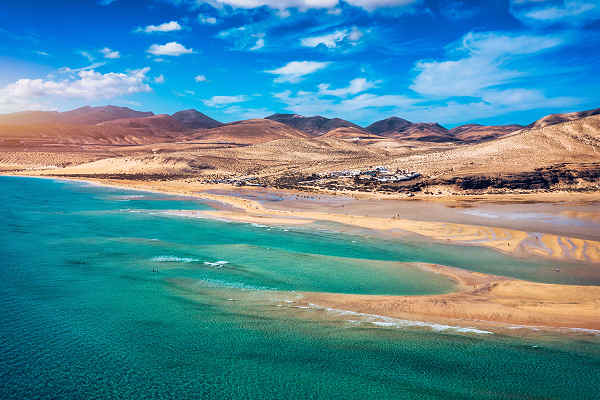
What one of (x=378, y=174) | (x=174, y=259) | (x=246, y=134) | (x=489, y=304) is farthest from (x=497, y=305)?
(x=246, y=134)

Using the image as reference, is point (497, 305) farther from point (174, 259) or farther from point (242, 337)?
point (174, 259)

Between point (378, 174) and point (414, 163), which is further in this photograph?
point (414, 163)

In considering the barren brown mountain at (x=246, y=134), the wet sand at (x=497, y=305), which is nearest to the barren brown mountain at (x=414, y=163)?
the wet sand at (x=497, y=305)

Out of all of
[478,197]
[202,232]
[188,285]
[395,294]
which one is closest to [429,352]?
[395,294]

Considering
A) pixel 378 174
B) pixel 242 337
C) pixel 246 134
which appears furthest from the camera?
pixel 246 134

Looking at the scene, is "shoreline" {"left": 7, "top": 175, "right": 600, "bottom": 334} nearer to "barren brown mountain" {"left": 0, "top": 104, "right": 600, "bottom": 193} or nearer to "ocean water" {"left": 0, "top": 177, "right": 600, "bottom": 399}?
"ocean water" {"left": 0, "top": 177, "right": 600, "bottom": 399}

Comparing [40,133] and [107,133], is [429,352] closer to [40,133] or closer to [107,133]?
[40,133]

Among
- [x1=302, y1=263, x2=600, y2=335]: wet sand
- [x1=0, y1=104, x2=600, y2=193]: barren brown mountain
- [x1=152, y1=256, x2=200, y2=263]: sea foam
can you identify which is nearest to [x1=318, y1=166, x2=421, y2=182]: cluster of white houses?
[x1=0, y1=104, x2=600, y2=193]: barren brown mountain

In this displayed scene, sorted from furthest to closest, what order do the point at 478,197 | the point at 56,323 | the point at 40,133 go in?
the point at 40,133 → the point at 478,197 → the point at 56,323
